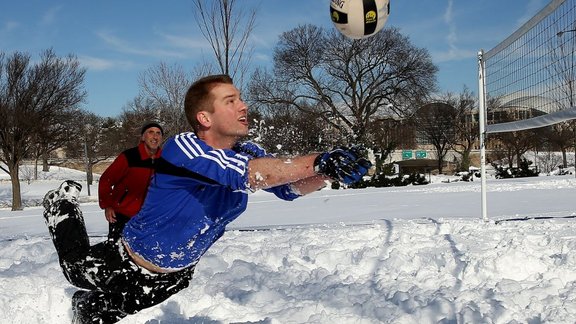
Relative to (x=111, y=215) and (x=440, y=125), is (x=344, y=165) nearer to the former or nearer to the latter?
(x=111, y=215)

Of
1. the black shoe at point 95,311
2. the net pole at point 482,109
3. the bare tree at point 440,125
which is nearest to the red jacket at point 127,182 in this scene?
the black shoe at point 95,311

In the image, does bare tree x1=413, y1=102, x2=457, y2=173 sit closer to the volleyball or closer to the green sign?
the green sign

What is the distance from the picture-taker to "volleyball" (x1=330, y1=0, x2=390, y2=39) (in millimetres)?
5621

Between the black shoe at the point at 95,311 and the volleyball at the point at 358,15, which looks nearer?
the black shoe at the point at 95,311

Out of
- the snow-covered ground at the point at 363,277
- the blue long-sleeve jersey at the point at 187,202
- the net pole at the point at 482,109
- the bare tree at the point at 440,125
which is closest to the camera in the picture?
the blue long-sleeve jersey at the point at 187,202

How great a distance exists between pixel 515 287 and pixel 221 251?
3.09 metres

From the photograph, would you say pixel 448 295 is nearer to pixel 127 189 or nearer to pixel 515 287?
pixel 515 287

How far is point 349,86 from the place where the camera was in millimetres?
38250

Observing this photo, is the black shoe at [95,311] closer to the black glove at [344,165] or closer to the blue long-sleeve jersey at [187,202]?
the blue long-sleeve jersey at [187,202]

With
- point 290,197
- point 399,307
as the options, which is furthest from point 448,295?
point 290,197

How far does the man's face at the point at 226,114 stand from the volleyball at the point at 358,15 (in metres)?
3.35

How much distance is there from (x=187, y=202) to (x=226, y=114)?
1.40 feet

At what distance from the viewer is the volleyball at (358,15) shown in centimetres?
562

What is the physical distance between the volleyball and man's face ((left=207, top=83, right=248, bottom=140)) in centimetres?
335
